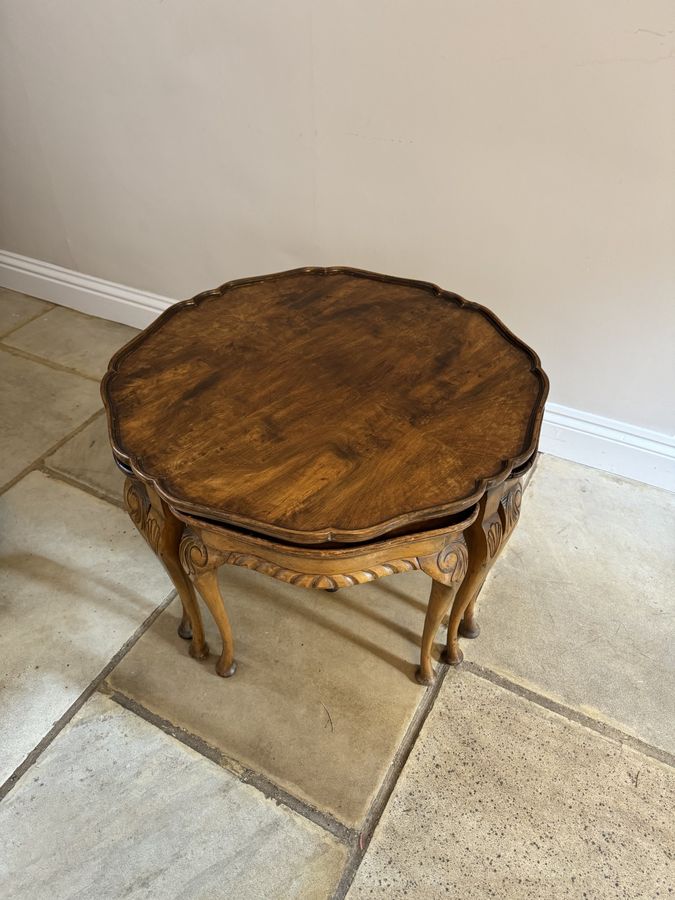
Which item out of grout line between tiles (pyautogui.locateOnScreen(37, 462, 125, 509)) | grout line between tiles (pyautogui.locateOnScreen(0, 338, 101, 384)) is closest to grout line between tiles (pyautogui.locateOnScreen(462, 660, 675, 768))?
grout line between tiles (pyautogui.locateOnScreen(37, 462, 125, 509))

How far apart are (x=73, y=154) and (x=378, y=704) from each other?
213 centimetres

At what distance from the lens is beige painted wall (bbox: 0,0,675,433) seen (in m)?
1.37

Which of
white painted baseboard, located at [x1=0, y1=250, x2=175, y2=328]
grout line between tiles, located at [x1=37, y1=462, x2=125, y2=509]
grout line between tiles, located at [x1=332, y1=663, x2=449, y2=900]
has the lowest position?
grout line between tiles, located at [x1=332, y1=663, x2=449, y2=900]

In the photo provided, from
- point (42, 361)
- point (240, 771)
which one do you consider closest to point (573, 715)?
point (240, 771)

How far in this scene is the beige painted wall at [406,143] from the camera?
137 centimetres

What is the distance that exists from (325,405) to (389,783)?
77 cm

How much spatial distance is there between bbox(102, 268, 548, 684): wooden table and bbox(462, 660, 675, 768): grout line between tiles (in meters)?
0.07

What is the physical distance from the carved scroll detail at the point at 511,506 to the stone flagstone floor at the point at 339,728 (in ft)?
1.34

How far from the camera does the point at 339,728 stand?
1294 mm

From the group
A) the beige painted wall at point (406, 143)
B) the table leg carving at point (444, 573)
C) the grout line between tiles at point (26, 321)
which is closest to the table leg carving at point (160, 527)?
the table leg carving at point (444, 573)

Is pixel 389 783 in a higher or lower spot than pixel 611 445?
lower

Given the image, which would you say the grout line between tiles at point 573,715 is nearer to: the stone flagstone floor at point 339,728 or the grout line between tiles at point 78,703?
the stone flagstone floor at point 339,728

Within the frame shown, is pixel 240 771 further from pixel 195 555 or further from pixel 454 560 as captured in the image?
pixel 454 560

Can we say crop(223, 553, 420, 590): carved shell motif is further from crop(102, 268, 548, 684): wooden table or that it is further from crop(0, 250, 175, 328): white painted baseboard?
crop(0, 250, 175, 328): white painted baseboard
